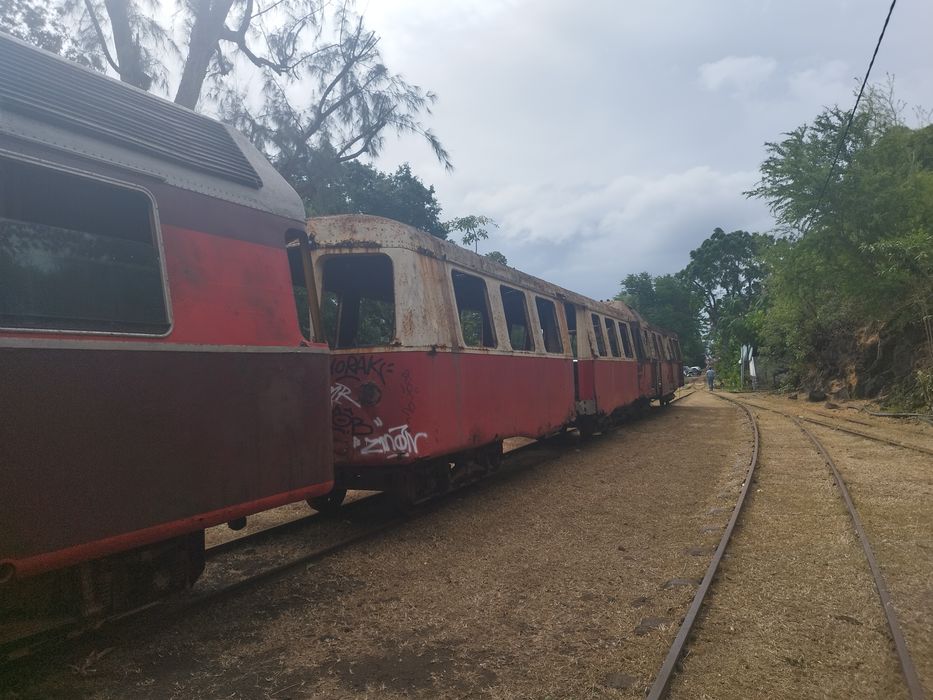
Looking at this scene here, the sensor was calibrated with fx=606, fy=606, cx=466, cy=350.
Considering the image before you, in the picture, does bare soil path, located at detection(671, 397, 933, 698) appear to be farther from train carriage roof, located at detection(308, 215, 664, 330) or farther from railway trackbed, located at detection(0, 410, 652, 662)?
train carriage roof, located at detection(308, 215, 664, 330)

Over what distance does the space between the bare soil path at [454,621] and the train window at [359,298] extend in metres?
2.11

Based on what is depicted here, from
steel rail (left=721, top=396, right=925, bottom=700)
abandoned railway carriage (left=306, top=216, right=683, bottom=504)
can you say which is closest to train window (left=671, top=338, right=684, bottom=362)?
steel rail (left=721, top=396, right=925, bottom=700)

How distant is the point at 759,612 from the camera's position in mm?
3852

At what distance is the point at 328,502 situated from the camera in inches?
250

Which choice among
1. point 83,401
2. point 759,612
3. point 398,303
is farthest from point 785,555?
point 83,401

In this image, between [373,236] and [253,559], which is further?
[373,236]

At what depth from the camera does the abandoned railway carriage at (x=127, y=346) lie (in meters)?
2.77

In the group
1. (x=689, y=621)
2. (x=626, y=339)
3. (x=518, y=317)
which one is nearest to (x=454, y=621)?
(x=689, y=621)

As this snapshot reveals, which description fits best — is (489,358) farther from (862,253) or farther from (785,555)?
(862,253)

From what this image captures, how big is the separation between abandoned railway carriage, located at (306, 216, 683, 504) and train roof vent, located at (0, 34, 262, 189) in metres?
1.71

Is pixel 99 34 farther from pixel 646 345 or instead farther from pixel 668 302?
pixel 668 302

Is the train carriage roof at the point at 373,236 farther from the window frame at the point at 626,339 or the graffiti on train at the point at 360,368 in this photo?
the window frame at the point at 626,339

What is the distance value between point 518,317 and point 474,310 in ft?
3.19

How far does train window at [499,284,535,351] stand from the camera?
8211mm
